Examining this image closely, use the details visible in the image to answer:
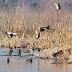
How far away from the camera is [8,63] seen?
80.8 feet

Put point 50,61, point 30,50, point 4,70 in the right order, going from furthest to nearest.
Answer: point 30,50 < point 50,61 < point 4,70

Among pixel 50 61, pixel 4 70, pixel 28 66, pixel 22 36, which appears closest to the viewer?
pixel 4 70

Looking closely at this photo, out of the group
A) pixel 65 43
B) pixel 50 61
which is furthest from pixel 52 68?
pixel 65 43

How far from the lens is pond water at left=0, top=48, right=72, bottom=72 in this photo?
22.8 meters

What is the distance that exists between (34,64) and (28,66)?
0.71 m

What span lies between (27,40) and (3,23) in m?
8.60

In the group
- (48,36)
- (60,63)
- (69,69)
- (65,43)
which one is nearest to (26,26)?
(48,36)

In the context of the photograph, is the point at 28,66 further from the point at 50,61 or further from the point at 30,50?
the point at 30,50

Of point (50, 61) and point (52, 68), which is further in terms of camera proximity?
point (50, 61)

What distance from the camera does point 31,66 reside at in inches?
938

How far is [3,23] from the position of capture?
132 ft

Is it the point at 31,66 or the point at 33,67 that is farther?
the point at 31,66

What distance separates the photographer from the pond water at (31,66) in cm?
2275

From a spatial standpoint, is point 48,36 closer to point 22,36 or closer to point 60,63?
point 22,36
